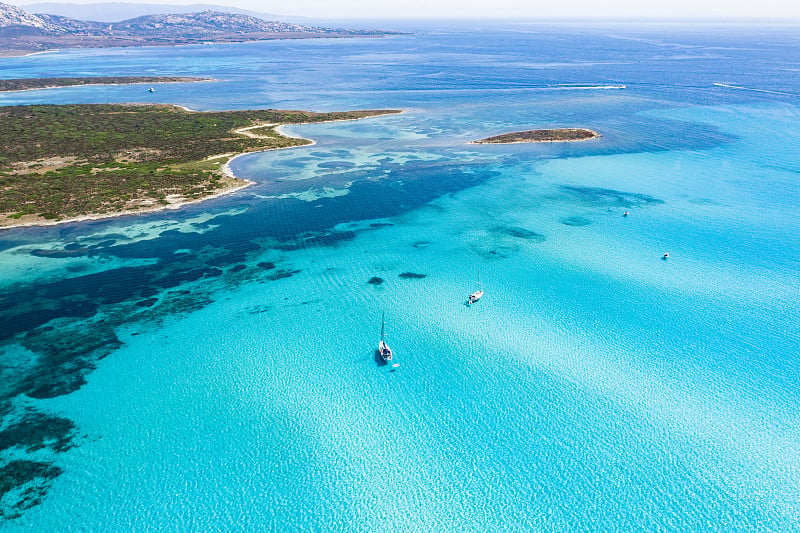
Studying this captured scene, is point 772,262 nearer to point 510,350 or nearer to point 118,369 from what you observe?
point 510,350

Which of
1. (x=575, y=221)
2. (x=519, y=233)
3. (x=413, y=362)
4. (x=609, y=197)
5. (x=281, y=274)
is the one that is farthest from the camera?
(x=609, y=197)

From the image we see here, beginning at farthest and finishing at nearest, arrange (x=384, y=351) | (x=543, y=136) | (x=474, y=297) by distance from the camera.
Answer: (x=543, y=136) → (x=474, y=297) → (x=384, y=351)

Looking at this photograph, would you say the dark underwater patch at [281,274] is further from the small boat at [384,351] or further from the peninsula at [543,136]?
the peninsula at [543,136]

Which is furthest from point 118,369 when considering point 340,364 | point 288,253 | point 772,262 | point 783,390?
point 772,262

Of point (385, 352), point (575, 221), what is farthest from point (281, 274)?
point (575, 221)

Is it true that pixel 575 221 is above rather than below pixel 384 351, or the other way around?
above

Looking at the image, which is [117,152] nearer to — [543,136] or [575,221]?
[575,221]

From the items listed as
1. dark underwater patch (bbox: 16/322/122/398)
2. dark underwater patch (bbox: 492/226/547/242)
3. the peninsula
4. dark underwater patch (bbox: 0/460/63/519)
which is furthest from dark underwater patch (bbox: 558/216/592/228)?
dark underwater patch (bbox: 0/460/63/519)
